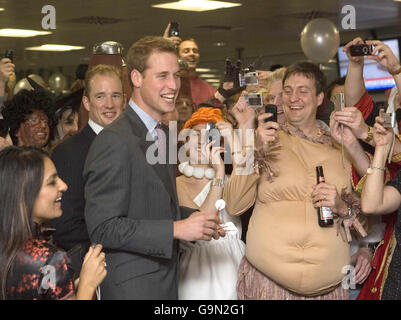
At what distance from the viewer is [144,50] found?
254 cm

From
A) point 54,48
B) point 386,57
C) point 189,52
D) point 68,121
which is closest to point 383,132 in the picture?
point 386,57

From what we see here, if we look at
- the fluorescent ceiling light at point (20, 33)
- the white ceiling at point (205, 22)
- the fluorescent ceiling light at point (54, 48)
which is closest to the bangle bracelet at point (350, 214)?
the white ceiling at point (205, 22)

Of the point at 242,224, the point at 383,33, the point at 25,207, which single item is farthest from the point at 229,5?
the point at 25,207

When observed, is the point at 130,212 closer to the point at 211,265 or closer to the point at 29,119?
the point at 211,265

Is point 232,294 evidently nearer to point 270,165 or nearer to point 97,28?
point 270,165

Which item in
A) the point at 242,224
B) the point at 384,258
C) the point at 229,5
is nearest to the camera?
the point at 384,258

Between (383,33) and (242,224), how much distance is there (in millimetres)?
9166

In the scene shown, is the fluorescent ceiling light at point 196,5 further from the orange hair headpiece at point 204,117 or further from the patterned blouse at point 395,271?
the patterned blouse at point 395,271

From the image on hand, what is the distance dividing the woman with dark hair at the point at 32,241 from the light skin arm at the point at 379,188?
3.68 ft

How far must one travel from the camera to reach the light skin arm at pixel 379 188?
109 inches

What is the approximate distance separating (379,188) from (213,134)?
0.78m

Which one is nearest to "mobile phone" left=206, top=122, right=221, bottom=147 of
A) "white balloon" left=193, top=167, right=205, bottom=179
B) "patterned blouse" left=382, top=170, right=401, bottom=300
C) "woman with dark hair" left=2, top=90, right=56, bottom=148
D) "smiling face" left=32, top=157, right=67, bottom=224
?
"white balloon" left=193, top=167, right=205, bottom=179

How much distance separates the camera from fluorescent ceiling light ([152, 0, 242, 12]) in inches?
320
